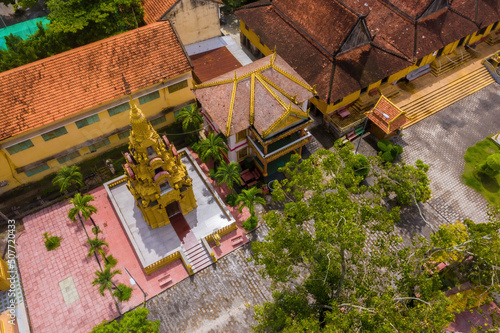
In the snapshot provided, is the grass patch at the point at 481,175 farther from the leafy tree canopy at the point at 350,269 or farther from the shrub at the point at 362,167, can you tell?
the leafy tree canopy at the point at 350,269

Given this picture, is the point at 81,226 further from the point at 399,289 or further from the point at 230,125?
the point at 399,289

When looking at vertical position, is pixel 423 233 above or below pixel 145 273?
below

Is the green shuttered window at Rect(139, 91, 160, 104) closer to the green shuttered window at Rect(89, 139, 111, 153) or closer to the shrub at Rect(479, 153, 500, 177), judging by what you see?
the green shuttered window at Rect(89, 139, 111, 153)

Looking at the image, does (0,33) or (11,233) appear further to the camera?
(0,33)

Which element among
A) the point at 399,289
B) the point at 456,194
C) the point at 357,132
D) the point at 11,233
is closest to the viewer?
the point at 399,289

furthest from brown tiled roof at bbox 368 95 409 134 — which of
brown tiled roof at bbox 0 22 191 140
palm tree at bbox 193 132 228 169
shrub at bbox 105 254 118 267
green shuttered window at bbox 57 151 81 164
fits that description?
green shuttered window at bbox 57 151 81 164

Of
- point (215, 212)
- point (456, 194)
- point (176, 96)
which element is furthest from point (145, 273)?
point (456, 194)
